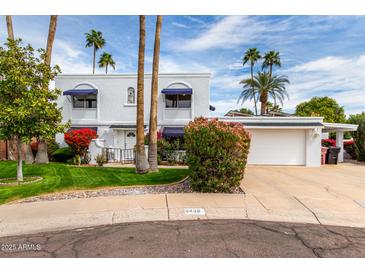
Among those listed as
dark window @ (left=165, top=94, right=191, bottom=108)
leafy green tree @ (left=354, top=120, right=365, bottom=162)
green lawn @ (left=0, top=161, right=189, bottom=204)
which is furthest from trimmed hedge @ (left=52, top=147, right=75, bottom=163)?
leafy green tree @ (left=354, top=120, right=365, bottom=162)

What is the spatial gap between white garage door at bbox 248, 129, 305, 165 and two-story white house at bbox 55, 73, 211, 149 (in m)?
4.62

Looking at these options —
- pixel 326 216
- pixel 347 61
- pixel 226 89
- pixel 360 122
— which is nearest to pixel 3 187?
pixel 326 216

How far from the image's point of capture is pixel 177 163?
1490cm

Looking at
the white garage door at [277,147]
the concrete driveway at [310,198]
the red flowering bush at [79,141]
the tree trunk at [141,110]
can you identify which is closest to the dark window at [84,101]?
the red flowering bush at [79,141]

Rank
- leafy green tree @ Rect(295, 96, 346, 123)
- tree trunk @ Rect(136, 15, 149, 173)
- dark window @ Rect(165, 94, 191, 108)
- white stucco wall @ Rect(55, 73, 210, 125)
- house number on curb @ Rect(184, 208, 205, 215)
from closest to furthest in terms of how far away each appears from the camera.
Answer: house number on curb @ Rect(184, 208, 205, 215) < tree trunk @ Rect(136, 15, 149, 173) < white stucco wall @ Rect(55, 73, 210, 125) < dark window @ Rect(165, 94, 191, 108) < leafy green tree @ Rect(295, 96, 346, 123)

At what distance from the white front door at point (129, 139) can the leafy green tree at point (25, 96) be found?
9.39 metres

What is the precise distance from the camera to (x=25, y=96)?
7.82m

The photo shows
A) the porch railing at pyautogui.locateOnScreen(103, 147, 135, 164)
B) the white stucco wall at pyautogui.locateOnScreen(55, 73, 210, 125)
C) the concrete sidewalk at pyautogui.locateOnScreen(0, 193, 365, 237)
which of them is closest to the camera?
the concrete sidewalk at pyautogui.locateOnScreen(0, 193, 365, 237)

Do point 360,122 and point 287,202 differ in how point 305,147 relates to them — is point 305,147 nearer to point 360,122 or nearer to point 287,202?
point 360,122

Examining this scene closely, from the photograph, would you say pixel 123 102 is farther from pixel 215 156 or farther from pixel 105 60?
pixel 105 60

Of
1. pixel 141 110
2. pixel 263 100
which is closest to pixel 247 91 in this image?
pixel 263 100

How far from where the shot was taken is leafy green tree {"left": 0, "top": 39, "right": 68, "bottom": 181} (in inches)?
296

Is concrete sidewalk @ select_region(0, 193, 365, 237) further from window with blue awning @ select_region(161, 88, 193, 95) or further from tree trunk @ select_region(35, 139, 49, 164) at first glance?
window with blue awning @ select_region(161, 88, 193, 95)

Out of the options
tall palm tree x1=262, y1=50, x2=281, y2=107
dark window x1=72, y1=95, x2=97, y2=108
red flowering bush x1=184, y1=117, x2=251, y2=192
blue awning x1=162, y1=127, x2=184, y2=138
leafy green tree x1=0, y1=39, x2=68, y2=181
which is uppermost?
tall palm tree x1=262, y1=50, x2=281, y2=107
